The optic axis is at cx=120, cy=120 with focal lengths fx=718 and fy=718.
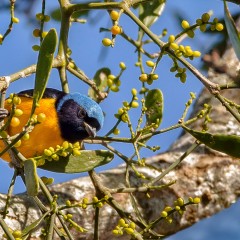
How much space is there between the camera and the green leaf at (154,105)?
3.15 metres

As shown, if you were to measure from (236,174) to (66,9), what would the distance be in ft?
4.55

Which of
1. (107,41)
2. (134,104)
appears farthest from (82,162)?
(107,41)

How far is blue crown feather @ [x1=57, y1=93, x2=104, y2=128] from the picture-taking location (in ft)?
11.8

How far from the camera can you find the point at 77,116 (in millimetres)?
3779

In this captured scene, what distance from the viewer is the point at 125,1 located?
2494 millimetres

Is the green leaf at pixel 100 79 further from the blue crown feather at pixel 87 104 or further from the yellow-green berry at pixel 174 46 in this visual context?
the yellow-green berry at pixel 174 46

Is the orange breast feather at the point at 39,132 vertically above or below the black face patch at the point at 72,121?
below

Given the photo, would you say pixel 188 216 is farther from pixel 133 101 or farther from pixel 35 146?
pixel 133 101

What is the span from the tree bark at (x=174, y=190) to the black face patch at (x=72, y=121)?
11.5 inches

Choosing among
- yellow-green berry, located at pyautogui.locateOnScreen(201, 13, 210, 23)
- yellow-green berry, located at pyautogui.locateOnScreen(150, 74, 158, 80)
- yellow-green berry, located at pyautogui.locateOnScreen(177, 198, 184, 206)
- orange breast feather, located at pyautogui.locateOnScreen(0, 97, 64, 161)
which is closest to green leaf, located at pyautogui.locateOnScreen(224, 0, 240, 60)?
yellow-green berry, located at pyautogui.locateOnScreen(201, 13, 210, 23)

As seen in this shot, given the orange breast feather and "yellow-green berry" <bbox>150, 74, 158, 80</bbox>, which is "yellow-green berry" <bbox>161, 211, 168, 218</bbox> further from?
the orange breast feather

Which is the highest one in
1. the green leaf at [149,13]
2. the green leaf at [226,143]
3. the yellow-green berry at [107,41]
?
the green leaf at [149,13]

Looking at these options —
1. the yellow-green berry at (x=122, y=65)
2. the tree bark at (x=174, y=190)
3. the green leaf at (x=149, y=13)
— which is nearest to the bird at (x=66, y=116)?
the tree bark at (x=174, y=190)

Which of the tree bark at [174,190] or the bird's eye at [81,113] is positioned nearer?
the tree bark at [174,190]
